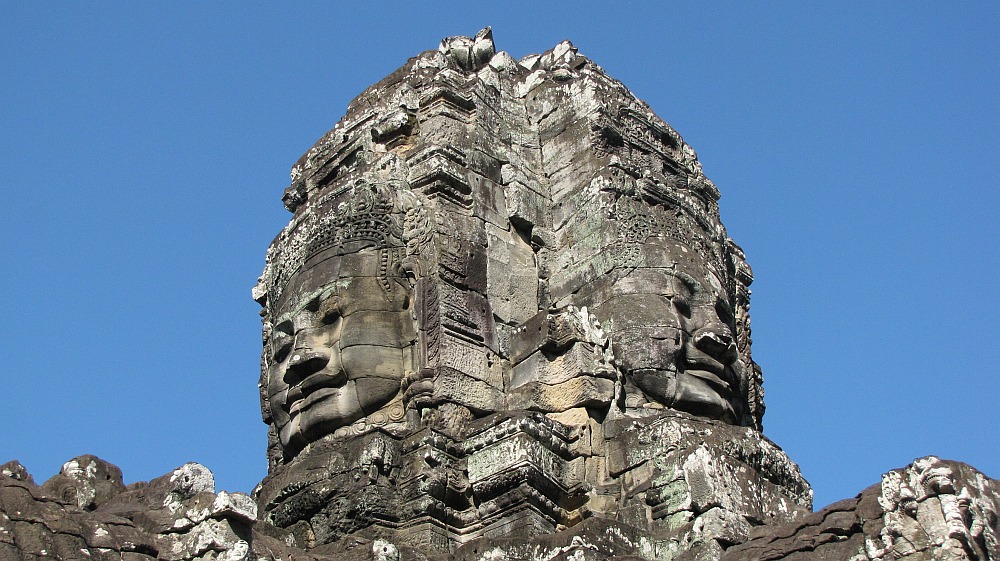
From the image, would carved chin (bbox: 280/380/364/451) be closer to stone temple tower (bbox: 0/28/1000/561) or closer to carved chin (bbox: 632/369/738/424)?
stone temple tower (bbox: 0/28/1000/561)

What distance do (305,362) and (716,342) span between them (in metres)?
3.99

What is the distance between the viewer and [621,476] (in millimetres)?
12648

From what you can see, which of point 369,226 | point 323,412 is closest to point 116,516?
point 323,412

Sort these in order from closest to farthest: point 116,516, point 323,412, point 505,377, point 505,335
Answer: point 116,516 → point 323,412 → point 505,377 → point 505,335

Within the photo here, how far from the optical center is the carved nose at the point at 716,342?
13578 millimetres

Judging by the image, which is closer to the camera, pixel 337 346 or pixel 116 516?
pixel 116 516

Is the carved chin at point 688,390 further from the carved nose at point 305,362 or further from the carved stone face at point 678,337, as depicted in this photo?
the carved nose at point 305,362

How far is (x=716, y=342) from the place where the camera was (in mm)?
13586

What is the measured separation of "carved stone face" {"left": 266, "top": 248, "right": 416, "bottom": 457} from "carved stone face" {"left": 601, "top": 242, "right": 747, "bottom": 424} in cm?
212

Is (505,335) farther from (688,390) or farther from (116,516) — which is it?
(116,516)

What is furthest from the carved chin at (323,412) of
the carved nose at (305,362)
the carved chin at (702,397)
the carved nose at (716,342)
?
the carved nose at (716,342)

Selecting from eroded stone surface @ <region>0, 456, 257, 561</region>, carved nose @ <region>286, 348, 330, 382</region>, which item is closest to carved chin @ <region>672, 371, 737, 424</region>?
carved nose @ <region>286, 348, 330, 382</region>

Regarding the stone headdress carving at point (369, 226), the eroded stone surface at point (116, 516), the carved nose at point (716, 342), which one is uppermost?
the stone headdress carving at point (369, 226)

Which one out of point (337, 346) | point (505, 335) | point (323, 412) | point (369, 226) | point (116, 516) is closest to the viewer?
point (116, 516)
